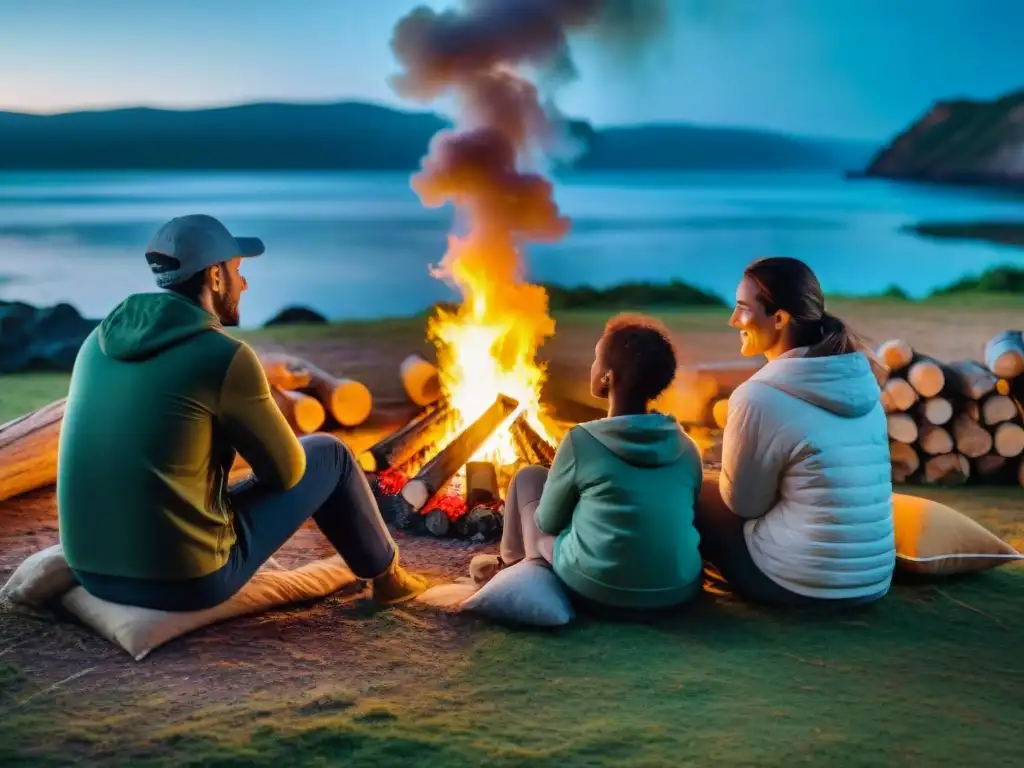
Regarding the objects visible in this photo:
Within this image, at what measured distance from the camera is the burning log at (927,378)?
5.77 meters

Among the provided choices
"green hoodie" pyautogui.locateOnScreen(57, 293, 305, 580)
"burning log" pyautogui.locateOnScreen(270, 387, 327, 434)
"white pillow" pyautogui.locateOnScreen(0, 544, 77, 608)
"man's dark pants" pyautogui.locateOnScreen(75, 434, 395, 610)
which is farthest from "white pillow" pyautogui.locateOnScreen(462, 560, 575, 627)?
"burning log" pyautogui.locateOnScreen(270, 387, 327, 434)

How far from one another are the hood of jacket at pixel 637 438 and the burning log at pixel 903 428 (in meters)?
2.69

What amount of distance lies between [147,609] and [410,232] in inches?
470

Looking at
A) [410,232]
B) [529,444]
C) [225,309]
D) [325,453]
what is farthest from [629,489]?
[410,232]

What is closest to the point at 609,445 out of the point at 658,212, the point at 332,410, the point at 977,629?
the point at 977,629

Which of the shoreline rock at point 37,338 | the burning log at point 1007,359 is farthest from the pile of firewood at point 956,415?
the shoreline rock at point 37,338

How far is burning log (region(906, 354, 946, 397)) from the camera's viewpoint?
18.9 ft

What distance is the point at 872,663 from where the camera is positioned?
3461 millimetres

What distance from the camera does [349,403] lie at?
7074 millimetres

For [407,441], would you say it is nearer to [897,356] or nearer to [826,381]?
[826,381]

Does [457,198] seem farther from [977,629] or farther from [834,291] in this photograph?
[834,291]

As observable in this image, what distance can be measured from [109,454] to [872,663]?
8.14ft

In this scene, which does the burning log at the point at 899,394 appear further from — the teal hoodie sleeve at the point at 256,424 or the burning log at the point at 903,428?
the teal hoodie sleeve at the point at 256,424

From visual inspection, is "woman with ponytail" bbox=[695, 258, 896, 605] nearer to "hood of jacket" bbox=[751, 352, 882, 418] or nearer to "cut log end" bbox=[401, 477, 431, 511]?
"hood of jacket" bbox=[751, 352, 882, 418]
